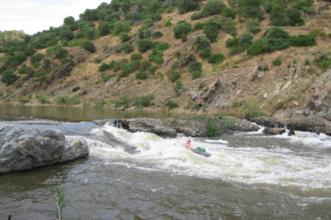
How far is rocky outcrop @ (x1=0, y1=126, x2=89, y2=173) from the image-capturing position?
579 inches

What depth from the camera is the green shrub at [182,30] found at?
5684 centimetres

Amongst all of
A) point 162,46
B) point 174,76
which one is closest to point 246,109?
point 174,76

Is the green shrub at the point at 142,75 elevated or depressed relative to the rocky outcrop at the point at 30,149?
elevated

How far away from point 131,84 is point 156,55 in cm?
593

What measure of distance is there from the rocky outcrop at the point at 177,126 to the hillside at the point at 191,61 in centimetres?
623

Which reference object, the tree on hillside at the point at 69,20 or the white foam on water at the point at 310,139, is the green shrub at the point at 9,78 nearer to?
the tree on hillside at the point at 69,20

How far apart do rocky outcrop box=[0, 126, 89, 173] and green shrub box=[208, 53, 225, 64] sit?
3382 cm

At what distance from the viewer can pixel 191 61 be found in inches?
1992

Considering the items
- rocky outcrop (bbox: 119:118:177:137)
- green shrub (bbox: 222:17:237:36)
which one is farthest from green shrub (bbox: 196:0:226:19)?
rocky outcrop (bbox: 119:118:177:137)

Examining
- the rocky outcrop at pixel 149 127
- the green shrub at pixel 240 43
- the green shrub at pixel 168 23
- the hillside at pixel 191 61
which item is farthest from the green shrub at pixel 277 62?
the green shrub at pixel 168 23

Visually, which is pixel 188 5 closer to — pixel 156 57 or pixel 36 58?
pixel 156 57

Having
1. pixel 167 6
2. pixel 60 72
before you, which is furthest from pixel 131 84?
pixel 167 6

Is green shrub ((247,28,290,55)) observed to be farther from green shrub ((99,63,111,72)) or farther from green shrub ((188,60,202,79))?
green shrub ((99,63,111,72))

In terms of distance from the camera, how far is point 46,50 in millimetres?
66188
